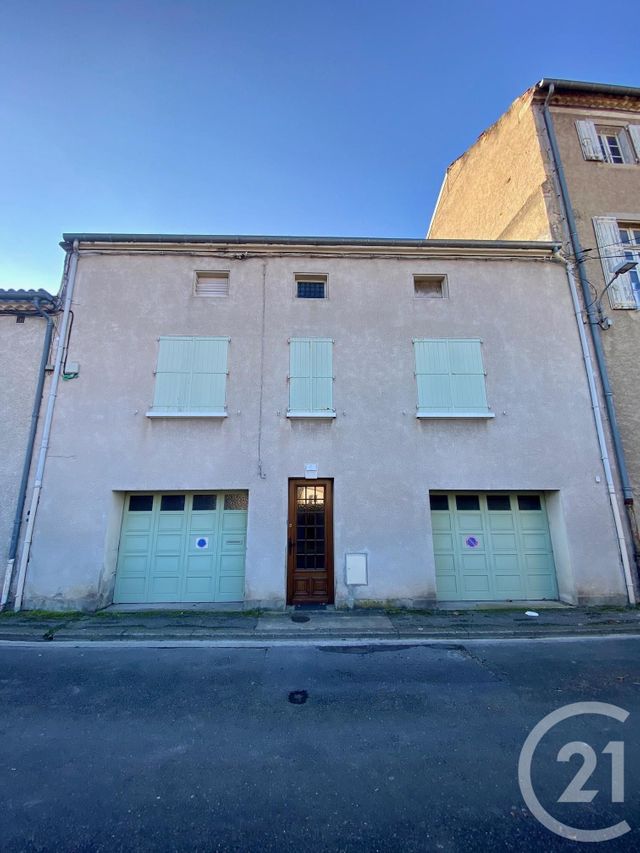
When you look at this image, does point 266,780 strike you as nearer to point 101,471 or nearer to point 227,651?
point 227,651

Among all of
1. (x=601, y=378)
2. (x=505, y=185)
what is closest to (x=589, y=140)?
(x=505, y=185)

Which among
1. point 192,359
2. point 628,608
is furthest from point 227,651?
point 628,608

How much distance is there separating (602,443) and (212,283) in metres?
9.06

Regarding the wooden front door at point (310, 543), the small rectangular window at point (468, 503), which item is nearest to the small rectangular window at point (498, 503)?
the small rectangular window at point (468, 503)

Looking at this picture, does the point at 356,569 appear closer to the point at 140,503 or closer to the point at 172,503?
the point at 172,503

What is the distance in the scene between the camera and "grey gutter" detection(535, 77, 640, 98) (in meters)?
9.60

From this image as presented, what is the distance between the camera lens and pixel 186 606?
275 inches

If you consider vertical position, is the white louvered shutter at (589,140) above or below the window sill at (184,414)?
above

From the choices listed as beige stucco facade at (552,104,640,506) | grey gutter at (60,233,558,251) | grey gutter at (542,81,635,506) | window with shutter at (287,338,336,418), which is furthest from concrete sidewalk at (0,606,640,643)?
grey gutter at (60,233,558,251)

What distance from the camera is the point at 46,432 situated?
7219mm

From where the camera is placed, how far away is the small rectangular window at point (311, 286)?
8.52 metres

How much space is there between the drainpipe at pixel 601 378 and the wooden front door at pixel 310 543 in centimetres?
566

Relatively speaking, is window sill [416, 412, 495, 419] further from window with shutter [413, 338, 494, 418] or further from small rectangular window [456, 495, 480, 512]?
small rectangular window [456, 495, 480, 512]

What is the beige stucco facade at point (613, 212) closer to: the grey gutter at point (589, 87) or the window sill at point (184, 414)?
the grey gutter at point (589, 87)
